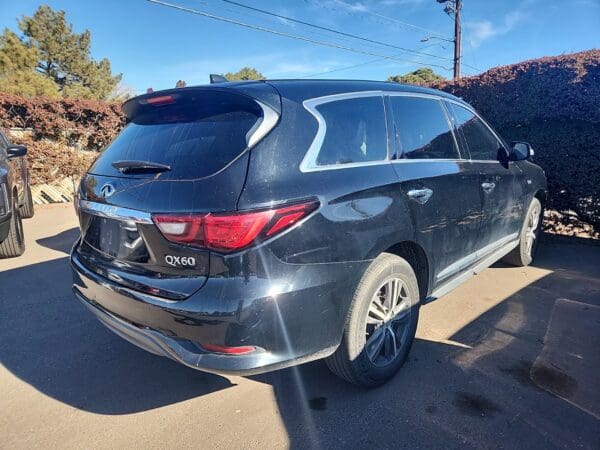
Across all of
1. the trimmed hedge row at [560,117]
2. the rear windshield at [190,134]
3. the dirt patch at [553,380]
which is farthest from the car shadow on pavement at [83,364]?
the trimmed hedge row at [560,117]

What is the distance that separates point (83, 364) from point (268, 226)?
1997 millimetres

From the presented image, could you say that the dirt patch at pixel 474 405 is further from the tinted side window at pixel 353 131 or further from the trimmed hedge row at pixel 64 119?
the trimmed hedge row at pixel 64 119

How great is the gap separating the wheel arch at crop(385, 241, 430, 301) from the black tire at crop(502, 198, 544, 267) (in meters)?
2.32

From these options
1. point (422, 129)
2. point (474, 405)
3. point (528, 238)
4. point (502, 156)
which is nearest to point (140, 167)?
point (422, 129)

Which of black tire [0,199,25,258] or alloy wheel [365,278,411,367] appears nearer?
alloy wheel [365,278,411,367]

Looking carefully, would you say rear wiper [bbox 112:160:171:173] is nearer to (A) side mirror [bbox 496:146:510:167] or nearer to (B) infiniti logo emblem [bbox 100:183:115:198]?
(B) infiniti logo emblem [bbox 100:183:115:198]

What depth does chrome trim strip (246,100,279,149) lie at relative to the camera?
199 cm

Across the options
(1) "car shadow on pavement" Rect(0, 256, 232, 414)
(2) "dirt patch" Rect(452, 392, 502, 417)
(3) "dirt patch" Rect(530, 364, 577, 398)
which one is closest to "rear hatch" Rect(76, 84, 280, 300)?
(1) "car shadow on pavement" Rect(0, 256, 232, 414)

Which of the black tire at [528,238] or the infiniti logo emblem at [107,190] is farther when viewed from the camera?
the black tire at [528,238]

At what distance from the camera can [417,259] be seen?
282 cm

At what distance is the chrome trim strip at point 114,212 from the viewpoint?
6.59ft

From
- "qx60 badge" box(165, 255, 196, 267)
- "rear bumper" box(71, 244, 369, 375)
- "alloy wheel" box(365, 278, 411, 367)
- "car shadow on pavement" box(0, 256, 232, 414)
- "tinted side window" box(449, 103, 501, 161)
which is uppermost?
"tinted side window" box(449, 103, 501, 161)

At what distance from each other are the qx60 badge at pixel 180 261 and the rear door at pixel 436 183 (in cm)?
136

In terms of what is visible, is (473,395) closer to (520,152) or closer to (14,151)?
(520,152)
